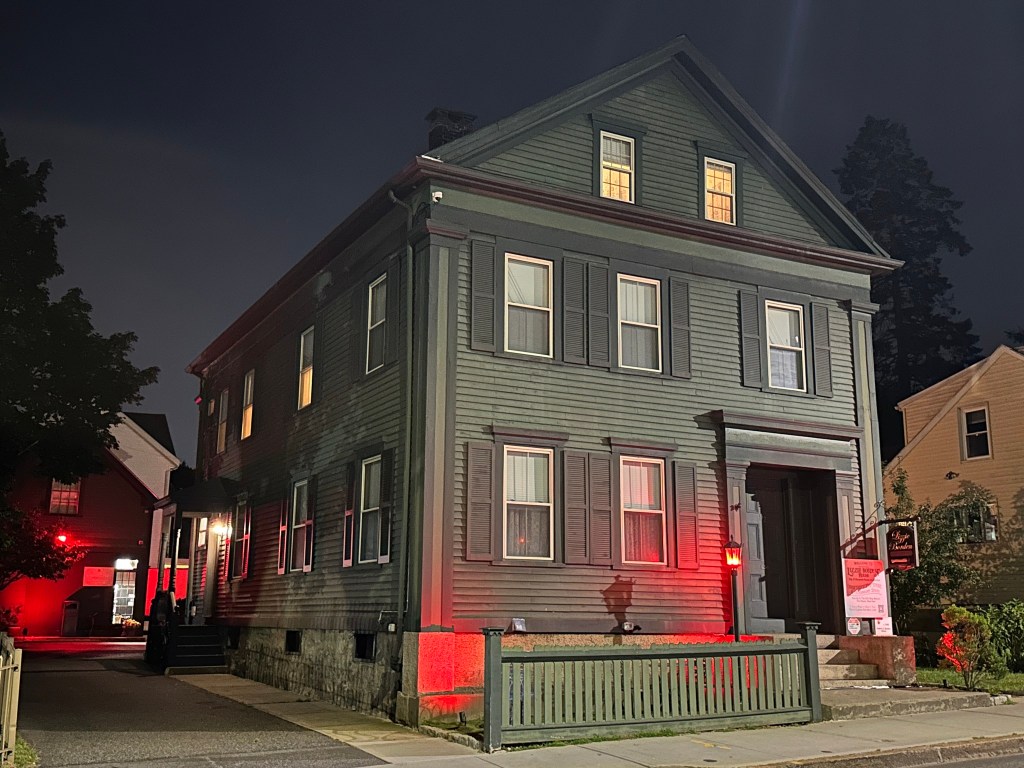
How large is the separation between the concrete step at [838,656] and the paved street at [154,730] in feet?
27.0

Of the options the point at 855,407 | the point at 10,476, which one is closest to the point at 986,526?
the point at 855,407

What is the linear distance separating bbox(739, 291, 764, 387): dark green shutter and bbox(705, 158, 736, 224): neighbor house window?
1493mm

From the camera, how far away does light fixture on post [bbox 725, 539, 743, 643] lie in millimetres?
16281

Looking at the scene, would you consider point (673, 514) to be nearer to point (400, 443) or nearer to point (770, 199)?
point (400, 443)

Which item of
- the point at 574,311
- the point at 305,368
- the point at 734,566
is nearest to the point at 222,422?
the point at 305,368

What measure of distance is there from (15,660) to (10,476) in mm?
17182

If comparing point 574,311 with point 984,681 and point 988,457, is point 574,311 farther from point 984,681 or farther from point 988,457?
point 988,457

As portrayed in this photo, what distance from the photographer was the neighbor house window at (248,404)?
2397 cm

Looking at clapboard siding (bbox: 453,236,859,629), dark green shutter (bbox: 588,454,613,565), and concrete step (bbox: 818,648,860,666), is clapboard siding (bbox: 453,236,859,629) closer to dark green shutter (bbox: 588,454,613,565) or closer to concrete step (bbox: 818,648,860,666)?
dark green shutter (bbox: 588,454,613,565)

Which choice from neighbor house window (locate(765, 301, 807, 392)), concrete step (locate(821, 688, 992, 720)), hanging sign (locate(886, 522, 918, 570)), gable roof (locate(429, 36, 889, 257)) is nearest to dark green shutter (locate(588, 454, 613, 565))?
concrete step (locate(821, 688, 992, 720))

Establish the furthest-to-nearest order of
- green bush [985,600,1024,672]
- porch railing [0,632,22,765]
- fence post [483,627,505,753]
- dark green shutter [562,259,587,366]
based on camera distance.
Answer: green bush [985,600,1024,672] → dark green shutter [562,259,587,366] → fence post [483,627,505,753] → porch railing [0,632,22,765]

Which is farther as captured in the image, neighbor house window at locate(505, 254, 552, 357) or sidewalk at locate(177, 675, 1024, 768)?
neighbor house window at locate(505, 254, 552, 357)

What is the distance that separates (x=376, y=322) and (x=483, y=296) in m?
2.55

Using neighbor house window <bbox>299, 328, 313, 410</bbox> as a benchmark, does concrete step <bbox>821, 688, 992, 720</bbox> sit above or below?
below
